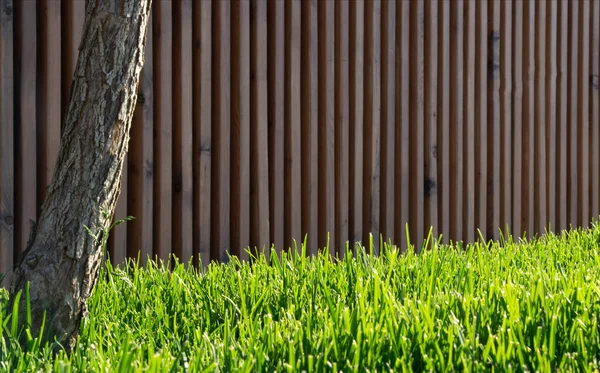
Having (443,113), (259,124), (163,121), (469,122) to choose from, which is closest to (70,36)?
(163,121)

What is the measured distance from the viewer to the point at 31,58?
3555mm

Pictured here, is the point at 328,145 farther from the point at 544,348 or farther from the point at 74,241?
the point at 544,348

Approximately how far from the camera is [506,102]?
5555 millimetres

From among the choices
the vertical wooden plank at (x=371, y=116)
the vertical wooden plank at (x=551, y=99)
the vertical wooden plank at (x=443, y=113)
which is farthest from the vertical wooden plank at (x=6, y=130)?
the vertical wooden plank at (x=551, y=99)

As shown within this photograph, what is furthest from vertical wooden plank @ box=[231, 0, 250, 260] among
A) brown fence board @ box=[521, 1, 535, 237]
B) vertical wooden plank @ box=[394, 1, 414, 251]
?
brown fence board @ box=[521, 1, 535, 237]

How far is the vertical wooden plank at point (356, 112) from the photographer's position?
471 cm

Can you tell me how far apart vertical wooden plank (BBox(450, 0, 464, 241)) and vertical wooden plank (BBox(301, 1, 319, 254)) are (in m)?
1.09

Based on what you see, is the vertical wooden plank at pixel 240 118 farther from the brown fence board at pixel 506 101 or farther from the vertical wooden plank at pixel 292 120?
the brown fence board at pixel 506 101

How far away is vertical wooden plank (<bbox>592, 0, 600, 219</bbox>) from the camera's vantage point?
20.2 ft

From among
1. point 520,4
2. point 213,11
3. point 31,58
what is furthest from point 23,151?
point 520,4

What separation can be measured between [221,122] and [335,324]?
218 cm

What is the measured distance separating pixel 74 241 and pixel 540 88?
420 cm

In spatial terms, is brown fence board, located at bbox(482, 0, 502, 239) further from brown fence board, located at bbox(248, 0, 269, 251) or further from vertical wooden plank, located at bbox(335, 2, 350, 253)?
brown fence board, located at bbox(248, 0, 269, 251)

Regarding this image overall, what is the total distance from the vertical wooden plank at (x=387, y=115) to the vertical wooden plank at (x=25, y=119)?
2.02 m
